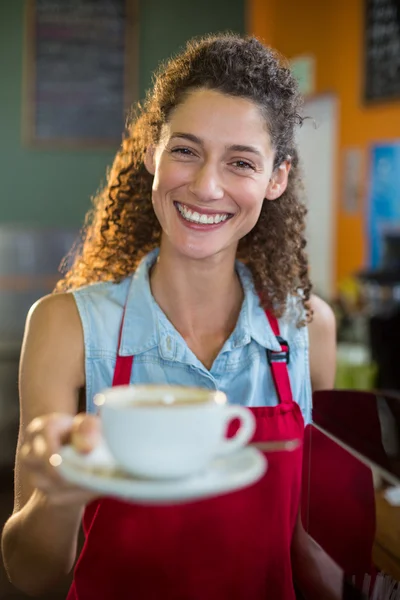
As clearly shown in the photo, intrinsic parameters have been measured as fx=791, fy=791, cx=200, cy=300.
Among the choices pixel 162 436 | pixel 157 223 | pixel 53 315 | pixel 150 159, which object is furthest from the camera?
pixel 157 223

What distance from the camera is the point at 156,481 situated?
2.17ft

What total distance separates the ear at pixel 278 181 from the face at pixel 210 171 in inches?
3.3

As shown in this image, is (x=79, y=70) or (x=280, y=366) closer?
(x=280, y=366)

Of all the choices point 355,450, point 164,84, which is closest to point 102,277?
point 164,84

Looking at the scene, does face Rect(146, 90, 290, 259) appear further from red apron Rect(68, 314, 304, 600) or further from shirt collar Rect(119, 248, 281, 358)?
red apron Rect(68, 314, 304, 600)

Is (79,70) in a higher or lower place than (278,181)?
higher

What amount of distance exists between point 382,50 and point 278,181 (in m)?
3.26

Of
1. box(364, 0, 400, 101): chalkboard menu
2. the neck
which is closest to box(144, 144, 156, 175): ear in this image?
the neck

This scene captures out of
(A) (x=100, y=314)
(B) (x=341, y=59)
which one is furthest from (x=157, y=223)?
(B) (x=341, y=59)

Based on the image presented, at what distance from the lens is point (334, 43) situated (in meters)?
4.68

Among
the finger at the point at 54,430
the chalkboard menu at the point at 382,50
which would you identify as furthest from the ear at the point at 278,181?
the chalkboard menu at the point at 382,50

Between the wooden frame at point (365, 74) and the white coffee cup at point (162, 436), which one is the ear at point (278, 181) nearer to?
the white coffee cup at point (162, 436)

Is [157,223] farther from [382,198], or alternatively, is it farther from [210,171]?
[382,198]

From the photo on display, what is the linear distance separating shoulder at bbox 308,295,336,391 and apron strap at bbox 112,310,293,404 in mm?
116
